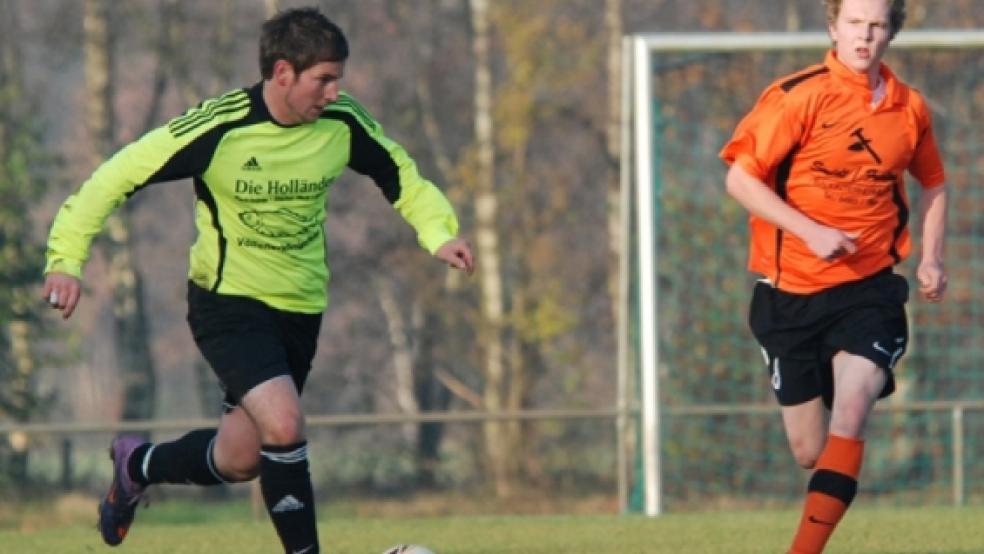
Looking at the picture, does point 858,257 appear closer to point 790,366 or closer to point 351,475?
point 790,366

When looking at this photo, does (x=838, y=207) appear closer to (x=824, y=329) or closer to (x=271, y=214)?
(x=824, y=329)

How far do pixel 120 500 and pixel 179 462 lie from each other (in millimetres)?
363

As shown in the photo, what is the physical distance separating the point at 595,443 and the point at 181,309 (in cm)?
1202

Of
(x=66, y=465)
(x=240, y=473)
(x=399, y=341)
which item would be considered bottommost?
(x=66, y=465)

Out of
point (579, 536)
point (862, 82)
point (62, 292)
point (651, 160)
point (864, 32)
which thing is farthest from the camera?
point (651, 160)

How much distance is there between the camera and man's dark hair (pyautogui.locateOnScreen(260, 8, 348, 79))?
20.6 ft

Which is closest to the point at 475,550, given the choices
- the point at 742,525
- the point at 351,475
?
the point at 742,525

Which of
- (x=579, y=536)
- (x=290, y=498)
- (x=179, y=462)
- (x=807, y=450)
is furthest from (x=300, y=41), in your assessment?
(x=579, y=536)

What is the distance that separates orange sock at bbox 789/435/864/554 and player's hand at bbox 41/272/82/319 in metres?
2.17

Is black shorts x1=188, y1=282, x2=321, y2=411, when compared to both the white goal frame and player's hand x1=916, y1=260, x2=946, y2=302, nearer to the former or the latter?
player's hand x1=916, y1=260, x2=946, y2=302

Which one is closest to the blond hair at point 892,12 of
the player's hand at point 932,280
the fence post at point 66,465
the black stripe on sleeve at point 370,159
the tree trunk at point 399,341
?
the player's hand at point 932,280

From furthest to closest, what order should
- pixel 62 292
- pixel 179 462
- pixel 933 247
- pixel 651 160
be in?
pixel 651 160 → pixel 179 462 → pixel 933 247 → pixel 62 292

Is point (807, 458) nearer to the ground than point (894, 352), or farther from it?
nearer to the ground

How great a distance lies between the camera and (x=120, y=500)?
739 centimetres
